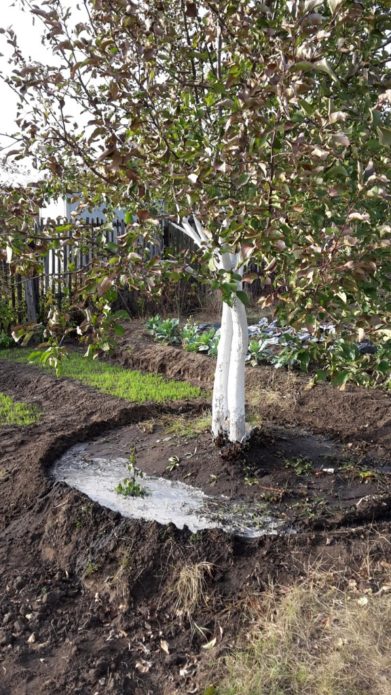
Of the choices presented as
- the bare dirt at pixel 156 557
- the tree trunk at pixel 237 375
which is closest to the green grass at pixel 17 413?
the bare dirt at pixel 156 557

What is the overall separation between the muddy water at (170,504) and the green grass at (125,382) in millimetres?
1882

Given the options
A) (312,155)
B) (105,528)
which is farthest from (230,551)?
(312,155)

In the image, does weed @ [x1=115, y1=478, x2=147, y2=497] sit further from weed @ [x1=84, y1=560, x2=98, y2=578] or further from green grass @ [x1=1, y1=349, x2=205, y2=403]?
green grass @ [x1=1, y1=349, x2=205, y2=403]

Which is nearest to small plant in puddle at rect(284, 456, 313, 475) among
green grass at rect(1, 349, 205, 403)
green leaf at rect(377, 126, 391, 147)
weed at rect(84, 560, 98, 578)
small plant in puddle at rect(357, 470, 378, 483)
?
small plant in puddle at rect(357, 470, 378, 483)

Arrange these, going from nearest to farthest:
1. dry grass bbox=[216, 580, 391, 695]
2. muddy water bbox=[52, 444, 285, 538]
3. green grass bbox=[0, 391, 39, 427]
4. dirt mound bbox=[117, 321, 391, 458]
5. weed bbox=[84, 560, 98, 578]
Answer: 1. dry grass bbox=[216, 580, 391, 695]
2. weed bbox=[84, 560, 98, 578]
3. muddy water bbox=[52, 444, 285, 538]
4. dirt mound bbox=[117, 321, 391, 458]
5. green grass bbox=[0, 391, 39, 427]

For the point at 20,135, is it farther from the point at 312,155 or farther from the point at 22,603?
the point at 22,603

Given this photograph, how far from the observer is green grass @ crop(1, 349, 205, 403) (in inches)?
248

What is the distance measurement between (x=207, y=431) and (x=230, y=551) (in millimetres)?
1524

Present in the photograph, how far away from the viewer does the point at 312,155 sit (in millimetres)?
2207

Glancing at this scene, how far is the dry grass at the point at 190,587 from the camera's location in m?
2.97

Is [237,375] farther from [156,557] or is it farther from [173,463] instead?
[156,557]

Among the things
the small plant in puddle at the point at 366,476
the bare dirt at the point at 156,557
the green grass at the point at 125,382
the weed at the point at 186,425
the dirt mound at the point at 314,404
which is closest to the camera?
the bare dirt at the point at 156,557

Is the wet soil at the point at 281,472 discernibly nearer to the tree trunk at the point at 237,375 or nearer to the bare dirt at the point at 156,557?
the bare dirt at the point at 156,557

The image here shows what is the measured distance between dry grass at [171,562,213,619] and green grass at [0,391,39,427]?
3.02m
